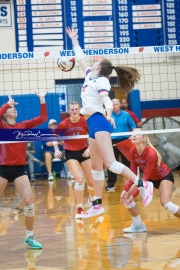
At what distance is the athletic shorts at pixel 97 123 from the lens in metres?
8.34

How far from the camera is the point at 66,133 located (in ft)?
36.8

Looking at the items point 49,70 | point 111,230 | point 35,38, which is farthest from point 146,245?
point 49,70

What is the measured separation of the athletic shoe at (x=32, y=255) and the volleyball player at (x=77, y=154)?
7.85ft

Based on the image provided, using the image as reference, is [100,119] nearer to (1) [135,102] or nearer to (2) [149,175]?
(2) [149,175]

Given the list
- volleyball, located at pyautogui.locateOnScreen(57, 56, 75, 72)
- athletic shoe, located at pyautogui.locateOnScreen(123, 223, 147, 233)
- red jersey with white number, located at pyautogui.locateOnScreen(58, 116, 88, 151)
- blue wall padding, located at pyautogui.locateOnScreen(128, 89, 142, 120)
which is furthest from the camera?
blue wall padding, located at pyautogui.locateOnScreen(128, 89, 142, 120)

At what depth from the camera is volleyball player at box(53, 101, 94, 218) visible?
35.4 feet

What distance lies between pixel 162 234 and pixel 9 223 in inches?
100

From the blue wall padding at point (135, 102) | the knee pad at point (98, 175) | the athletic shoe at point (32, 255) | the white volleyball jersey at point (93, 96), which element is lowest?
the athletic shoe at point (32, 255)

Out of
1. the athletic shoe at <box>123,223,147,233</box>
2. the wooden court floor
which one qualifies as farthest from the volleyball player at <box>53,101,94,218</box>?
the athletic shoe at <box>123,223,147,233</box>

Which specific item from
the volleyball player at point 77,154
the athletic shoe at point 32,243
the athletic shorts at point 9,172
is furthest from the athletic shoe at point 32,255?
the volleyball player at point 77,154

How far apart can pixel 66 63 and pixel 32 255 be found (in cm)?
602

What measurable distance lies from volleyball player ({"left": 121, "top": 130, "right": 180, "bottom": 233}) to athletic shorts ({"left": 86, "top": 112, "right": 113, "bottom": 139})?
0.71m

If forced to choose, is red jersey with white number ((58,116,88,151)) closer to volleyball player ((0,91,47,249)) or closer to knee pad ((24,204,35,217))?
volleyball player ((0,91,47,249))

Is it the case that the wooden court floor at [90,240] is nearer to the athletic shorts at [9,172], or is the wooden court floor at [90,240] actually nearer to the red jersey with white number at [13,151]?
the athletic shorts at [9,172]
